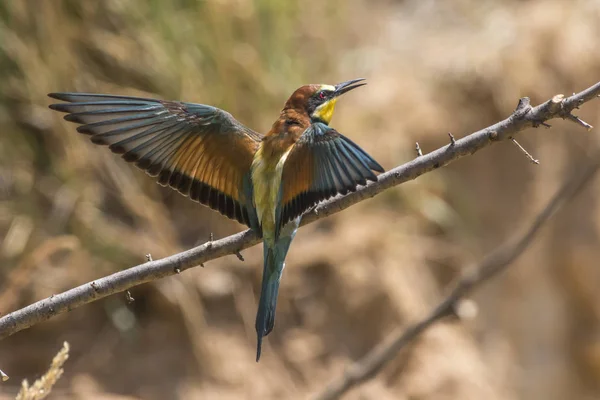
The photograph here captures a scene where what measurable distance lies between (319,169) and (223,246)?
27cm

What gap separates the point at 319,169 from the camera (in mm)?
1667

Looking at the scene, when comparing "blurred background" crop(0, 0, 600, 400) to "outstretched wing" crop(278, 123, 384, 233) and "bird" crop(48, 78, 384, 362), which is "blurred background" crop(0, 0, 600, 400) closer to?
"bird" crop(48, 78, 384, 362)

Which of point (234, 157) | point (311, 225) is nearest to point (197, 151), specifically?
point (234, 157)

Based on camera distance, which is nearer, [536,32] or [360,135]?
[360,135]

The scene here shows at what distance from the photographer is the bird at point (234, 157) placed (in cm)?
168

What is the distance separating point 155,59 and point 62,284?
861 millimetres

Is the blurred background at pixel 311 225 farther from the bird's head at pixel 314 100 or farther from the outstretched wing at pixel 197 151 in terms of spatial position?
the bird's head at pixel 314 100

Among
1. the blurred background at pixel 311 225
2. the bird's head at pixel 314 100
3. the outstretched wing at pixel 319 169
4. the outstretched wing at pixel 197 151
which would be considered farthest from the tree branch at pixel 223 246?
the blurred background at pixel 311 225

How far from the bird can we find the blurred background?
33.2 inches

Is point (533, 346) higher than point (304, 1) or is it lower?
lower

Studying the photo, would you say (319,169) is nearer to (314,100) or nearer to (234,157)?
(234,157)

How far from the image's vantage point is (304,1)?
3.52 m

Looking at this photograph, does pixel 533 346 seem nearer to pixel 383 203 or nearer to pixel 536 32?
pixel 383 203

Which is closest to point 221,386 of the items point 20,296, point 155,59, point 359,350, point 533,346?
point 359,350
